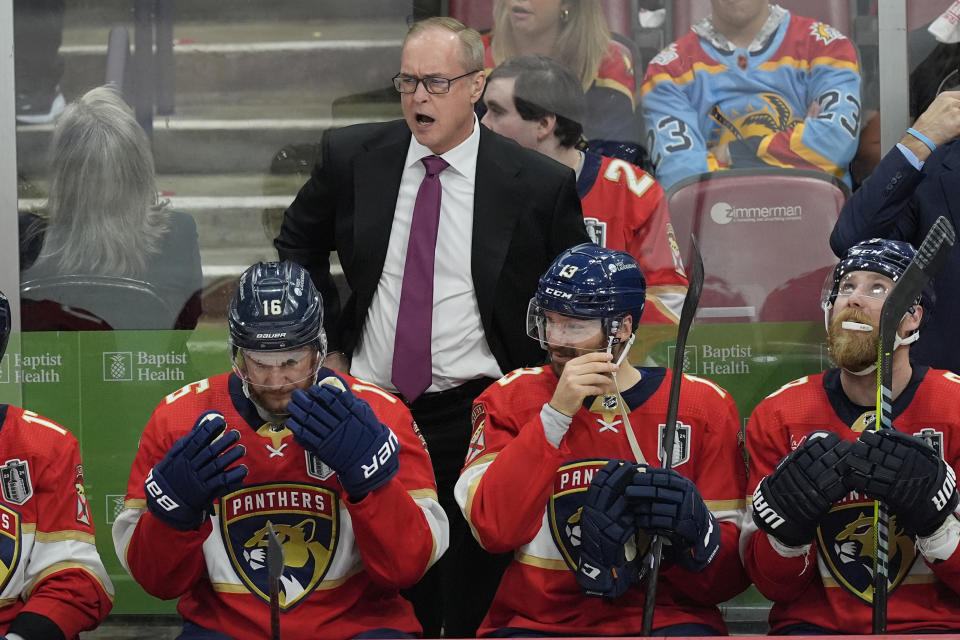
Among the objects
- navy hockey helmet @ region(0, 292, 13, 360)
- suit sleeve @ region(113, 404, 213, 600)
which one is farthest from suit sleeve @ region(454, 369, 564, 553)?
navy hockey helmet @ region(0, 292, 13, 360)

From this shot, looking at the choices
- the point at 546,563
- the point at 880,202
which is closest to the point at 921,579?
the point at 546,563

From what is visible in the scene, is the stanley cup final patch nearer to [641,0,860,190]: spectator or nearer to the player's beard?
Answer: the player's beard

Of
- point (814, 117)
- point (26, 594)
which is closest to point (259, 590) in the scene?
point (26, 594)

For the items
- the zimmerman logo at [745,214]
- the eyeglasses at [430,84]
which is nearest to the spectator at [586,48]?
the zimmerman logo at [745,214]

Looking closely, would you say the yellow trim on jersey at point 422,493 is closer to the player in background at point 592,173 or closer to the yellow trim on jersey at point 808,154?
the player in background at point 592,173

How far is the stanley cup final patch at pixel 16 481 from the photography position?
297cm

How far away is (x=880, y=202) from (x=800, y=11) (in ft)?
3.03

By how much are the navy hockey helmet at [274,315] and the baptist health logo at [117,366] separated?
1468 millimetres

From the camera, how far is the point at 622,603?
9.59 ft

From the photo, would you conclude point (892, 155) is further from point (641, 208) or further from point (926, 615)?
point (926, 615)

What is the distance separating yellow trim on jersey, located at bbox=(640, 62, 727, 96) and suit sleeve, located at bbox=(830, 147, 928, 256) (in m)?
0.81

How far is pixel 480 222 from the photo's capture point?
11.4 ft

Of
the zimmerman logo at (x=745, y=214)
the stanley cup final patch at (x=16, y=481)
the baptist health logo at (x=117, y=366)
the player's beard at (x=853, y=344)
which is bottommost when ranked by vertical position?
the baptist health logo at (x=117, y=366)

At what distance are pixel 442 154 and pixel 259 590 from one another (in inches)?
47.4
